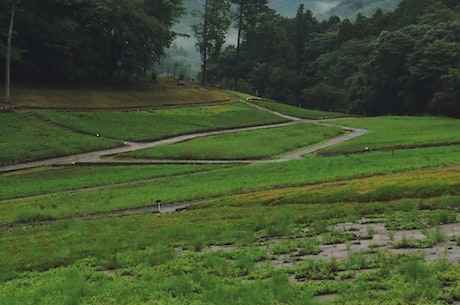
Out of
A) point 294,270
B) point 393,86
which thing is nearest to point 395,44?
point 393,86

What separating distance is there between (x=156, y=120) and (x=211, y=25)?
127 ft

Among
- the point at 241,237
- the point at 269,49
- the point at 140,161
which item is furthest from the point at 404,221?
the point at 269,49

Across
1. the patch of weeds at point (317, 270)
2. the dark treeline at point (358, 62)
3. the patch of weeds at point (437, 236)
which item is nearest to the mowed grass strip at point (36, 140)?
the patch of weeds at point (317, 270)

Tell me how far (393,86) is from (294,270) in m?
81.5

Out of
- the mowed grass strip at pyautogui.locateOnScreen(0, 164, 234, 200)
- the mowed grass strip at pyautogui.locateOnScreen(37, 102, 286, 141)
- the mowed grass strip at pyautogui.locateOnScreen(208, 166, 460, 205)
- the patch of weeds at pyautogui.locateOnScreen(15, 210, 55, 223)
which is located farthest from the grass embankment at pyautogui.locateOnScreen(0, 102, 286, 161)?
the mowed grass strip at pyautogui.locateOnScreen(208, 166, 460, 205)

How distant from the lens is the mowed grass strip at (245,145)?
135 feet

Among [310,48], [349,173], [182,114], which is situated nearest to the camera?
[349,173]

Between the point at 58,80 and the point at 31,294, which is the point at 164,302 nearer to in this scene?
the point at 31,294

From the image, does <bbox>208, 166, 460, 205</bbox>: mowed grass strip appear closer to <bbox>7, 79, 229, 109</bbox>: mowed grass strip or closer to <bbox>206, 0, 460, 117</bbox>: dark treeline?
<bbox>7, 79, 229, 109</bbox>: mowed grass strip

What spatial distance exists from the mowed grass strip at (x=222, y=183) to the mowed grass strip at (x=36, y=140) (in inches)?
489

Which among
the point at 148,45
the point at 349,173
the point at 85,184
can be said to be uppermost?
the point at 148,45

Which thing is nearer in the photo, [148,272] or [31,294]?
[31,294]

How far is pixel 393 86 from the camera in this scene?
86.9 metres

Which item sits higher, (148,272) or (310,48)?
(310,48)
